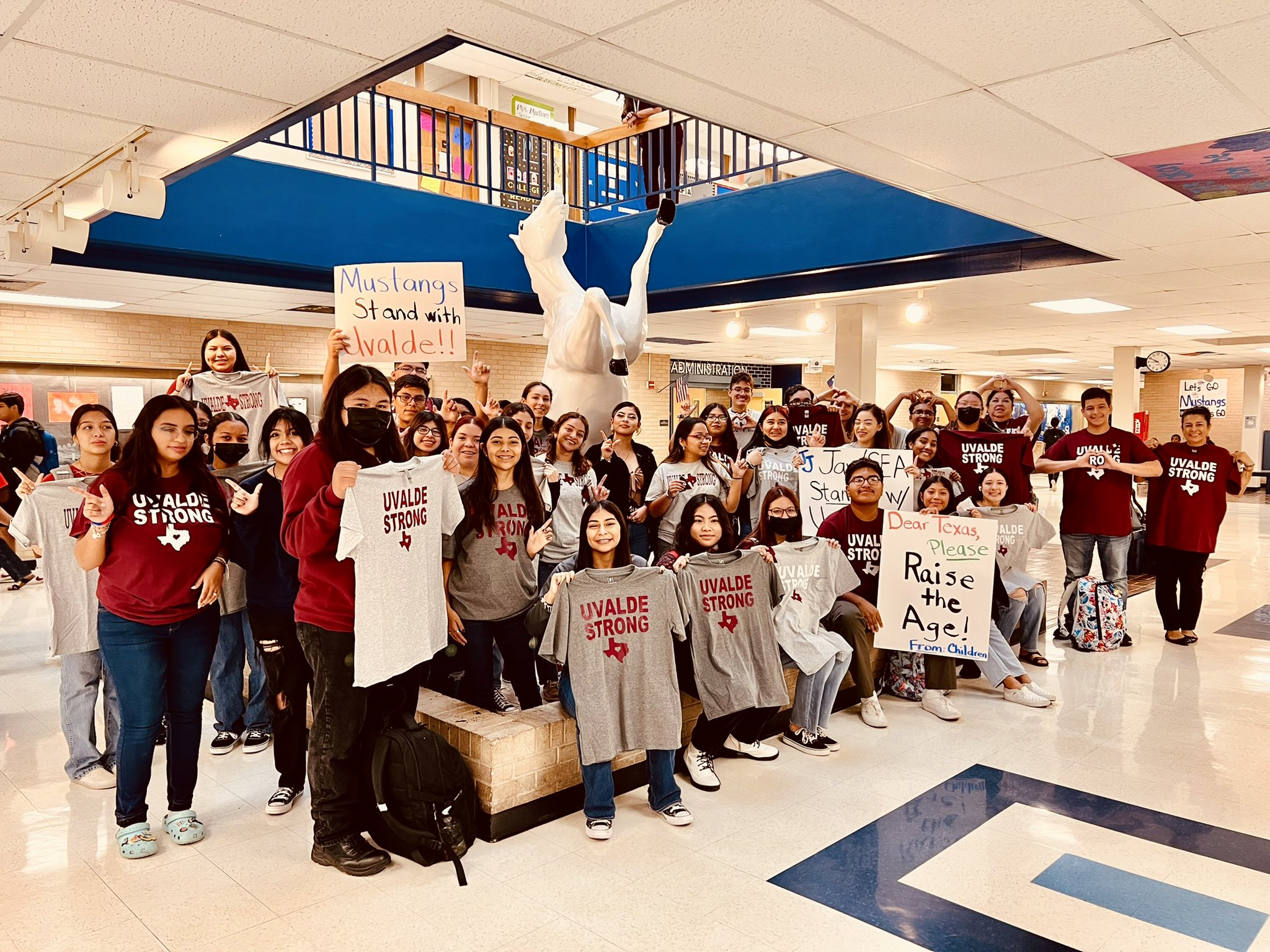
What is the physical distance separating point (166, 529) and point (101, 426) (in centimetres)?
79

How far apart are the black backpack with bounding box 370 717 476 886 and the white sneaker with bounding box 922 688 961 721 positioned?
99.6 inches

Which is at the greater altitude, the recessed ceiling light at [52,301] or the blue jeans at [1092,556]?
the recessed ceiling light at [52,301]

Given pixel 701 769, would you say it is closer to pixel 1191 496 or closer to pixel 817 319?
pixel 1191 496

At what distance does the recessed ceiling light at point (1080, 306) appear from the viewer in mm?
8867

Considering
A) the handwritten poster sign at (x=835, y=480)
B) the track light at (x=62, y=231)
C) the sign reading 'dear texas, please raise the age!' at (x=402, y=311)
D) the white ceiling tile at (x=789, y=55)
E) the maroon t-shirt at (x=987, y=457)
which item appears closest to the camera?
the white ceiling tile at (x=789, y=55)

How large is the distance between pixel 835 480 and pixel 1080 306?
5.49 meters

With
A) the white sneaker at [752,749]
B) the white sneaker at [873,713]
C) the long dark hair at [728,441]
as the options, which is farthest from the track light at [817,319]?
the white sneaker at [752,749]

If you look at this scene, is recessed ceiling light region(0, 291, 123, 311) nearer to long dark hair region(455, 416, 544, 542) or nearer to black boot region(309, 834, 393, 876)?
long dark hair region(455, 416, 544, 542)

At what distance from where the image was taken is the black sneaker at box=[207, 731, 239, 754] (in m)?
4.10

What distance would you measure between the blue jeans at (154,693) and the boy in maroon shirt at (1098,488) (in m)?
5.11

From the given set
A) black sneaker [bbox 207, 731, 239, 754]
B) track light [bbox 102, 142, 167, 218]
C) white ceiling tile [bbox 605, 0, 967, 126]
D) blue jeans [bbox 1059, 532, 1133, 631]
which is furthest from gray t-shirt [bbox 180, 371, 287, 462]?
blue jeans [bbox 1059, 532, 1133, 631]

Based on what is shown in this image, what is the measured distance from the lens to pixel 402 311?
13.4ft

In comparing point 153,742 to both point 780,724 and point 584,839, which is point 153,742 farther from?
point 780,724

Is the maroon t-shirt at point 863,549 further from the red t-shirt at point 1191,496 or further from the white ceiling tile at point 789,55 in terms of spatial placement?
the red t-shirt at point 1191,496
